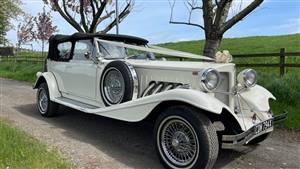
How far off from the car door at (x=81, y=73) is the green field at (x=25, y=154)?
152 centimetres

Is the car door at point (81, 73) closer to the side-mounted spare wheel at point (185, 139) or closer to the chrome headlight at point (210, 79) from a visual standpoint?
the side-mounted spare wheel at point (185, 139)

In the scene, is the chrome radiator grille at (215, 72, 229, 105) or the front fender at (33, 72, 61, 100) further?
the front fender at (33, 72, 61, 100)

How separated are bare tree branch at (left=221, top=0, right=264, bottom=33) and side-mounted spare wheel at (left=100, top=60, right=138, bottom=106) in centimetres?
452

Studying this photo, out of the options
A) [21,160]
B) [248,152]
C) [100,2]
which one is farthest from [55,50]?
[100,2]

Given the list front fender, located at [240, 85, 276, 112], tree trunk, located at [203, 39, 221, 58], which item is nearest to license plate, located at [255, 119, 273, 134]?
front fender, located at [240, 85, 276, 112]

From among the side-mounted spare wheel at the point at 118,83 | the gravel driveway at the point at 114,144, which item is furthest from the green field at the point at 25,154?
the side-mounted spare wheel at the point at 118,83

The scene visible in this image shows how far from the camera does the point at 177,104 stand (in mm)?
5070

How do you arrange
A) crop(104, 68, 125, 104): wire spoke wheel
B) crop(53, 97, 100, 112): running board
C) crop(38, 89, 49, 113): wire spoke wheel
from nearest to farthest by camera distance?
crop(104, 68, 125, 104): wire spoke wheel
crop(53, 97, 100, 112): running board
crop(38, 89, 49, 113): wire spoke wheel

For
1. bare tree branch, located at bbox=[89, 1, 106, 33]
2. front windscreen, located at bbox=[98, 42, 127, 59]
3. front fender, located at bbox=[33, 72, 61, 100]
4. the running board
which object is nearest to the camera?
the running board

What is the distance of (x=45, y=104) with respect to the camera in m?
8.44

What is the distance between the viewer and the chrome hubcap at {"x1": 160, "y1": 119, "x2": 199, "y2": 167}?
4.82 meters

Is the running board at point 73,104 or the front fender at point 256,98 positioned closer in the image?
the front fender at point 256,98

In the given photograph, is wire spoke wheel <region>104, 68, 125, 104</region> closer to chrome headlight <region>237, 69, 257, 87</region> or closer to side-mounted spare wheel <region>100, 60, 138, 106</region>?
side-mounted spare wheel <region>100, 60, 138, 106</region>

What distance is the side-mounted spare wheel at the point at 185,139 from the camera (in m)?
4.62
